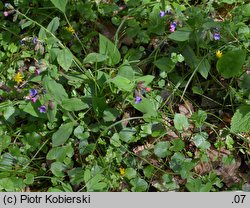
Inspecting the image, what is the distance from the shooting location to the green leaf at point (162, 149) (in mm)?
2734

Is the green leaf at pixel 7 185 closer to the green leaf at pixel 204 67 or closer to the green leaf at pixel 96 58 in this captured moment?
the green leaf at pixel 96 58

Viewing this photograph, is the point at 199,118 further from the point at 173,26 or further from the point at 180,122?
the point at 173,26

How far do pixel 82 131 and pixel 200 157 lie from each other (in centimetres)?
72

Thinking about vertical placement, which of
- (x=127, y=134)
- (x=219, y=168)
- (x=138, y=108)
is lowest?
(x=219, y=168)

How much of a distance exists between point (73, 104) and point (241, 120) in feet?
3.27

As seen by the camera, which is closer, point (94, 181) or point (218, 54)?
point (94, 181)

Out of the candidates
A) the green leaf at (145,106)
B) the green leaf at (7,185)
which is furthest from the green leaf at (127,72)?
the green leaf at (7,185)

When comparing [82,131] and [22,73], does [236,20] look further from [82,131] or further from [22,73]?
[22,73]

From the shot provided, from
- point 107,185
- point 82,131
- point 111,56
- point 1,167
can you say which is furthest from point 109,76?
point 1,167

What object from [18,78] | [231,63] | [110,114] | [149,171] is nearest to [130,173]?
[149,171]

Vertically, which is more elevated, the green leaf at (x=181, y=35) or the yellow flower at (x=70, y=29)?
the green leaf at (x=181, y=35)

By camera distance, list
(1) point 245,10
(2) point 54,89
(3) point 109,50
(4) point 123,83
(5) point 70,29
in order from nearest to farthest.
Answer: (4) point 123,83
(2) point 54,89
(3) point 109,50
(1) point 245,10
(5) point 70,29

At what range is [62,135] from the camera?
275cm

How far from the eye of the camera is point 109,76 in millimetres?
2816
